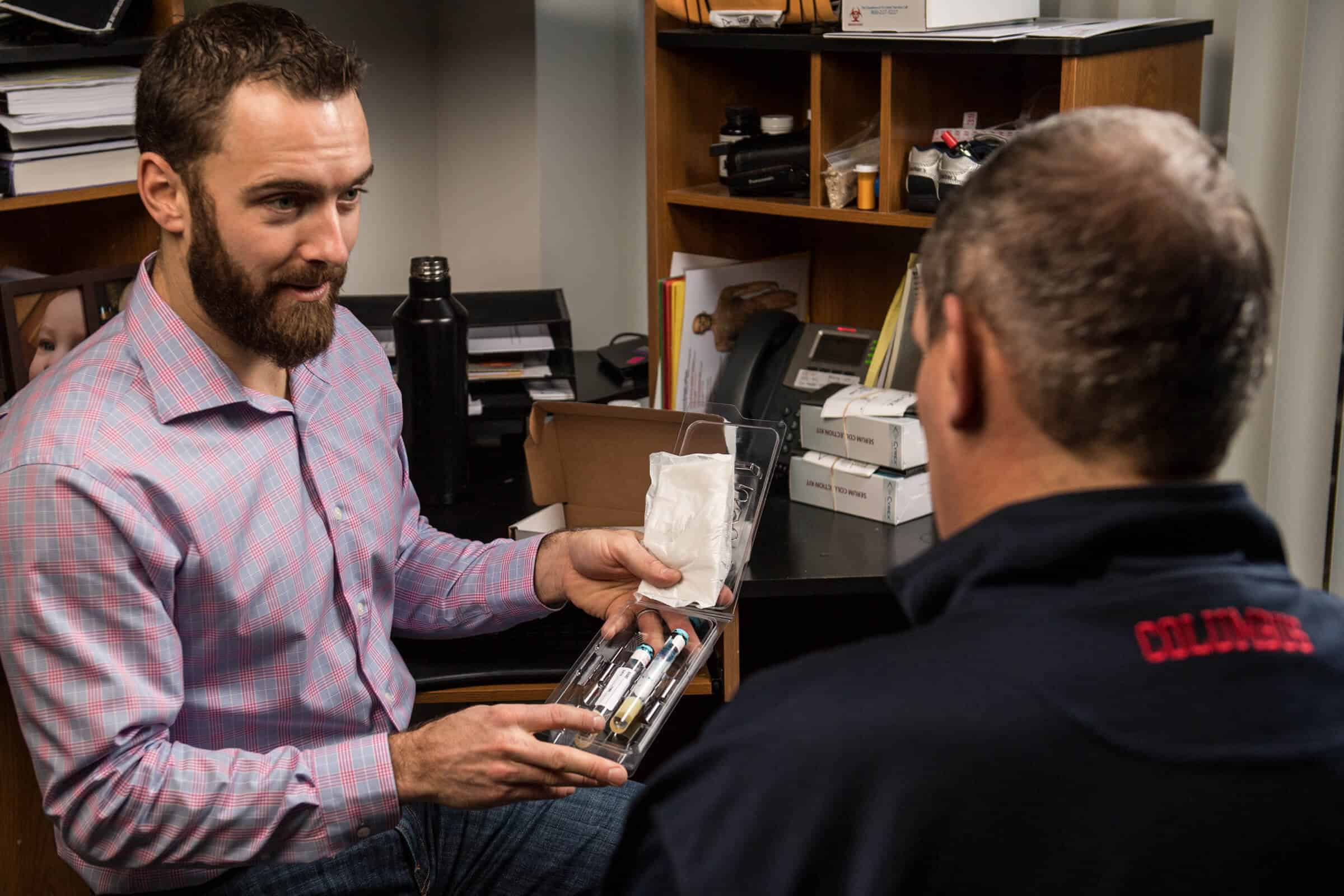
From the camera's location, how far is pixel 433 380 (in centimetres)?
203

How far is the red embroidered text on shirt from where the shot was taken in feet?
2.21

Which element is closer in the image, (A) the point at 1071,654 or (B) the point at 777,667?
(A) the point at 1071,654

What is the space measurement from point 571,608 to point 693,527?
0.44 meters

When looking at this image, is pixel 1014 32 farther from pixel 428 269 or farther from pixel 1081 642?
pixel 1081 642

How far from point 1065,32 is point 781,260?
0.73 meters

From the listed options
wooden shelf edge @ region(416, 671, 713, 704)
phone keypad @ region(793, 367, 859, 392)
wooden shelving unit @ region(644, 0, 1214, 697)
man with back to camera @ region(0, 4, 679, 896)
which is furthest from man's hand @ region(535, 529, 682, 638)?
phone keypad @ region(793, 367, 859, 392)

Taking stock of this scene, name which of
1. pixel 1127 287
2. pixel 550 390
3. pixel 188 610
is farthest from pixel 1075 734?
pixel 550 390

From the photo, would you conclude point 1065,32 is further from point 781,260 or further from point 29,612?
point 29,612

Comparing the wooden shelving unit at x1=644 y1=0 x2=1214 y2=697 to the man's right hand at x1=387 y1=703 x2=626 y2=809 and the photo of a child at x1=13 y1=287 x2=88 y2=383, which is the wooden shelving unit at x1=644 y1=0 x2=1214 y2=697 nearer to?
the man's right hand at x1=387 y1=703 x2=626 y2=809

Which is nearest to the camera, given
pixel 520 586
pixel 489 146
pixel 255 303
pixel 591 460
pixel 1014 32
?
pixel 255 303

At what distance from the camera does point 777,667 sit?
2.59 ft

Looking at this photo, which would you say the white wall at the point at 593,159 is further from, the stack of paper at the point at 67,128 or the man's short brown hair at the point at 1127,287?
the man's short brown hair at the point at 1127,287

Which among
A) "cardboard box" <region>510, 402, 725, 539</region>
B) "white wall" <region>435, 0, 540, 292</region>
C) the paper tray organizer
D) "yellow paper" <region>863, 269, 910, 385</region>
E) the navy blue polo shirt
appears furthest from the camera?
"white wall" <region>435, 0, 540, 292</region>

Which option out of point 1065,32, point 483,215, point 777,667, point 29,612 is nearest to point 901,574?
point 777,667
